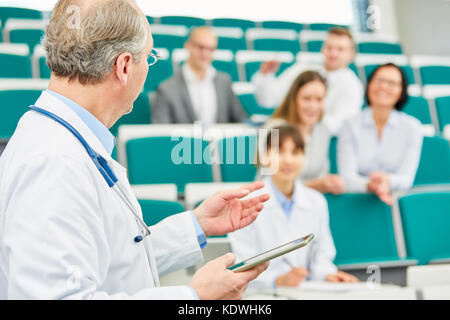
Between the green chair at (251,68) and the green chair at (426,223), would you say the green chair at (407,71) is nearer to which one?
the green chair at (251,68)

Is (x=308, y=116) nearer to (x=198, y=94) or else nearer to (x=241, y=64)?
(x=198, y=94)

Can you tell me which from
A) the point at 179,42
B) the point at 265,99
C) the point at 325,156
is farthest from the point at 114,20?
the point at 179,42

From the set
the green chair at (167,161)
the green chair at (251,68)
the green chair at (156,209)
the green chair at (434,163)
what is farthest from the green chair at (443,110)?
the green chair at (156,209)

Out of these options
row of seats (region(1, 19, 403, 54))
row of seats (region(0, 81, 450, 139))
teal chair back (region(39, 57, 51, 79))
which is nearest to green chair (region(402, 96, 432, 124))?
row of seats (region(0, 81, 450, 139))

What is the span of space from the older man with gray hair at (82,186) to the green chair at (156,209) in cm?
50

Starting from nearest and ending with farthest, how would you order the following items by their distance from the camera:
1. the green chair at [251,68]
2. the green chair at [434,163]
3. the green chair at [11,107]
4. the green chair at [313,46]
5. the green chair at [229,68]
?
the green chair at [11,107] < the green chair at [434,163] < the green chair at [229,68] < the green chair at [251,68] < the green chair at [313,46]

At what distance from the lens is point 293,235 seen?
1.21 m

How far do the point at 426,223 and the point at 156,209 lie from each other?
67 centimetres

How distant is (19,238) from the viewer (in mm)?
417

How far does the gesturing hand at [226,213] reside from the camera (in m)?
0.65

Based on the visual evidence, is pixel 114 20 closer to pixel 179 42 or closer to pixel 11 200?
pixel 11 200

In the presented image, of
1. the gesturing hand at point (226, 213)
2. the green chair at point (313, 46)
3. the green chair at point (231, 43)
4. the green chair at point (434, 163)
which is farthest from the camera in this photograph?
the green chair at point (313, 46)

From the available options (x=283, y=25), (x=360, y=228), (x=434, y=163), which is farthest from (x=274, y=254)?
(x=283, y=25)
